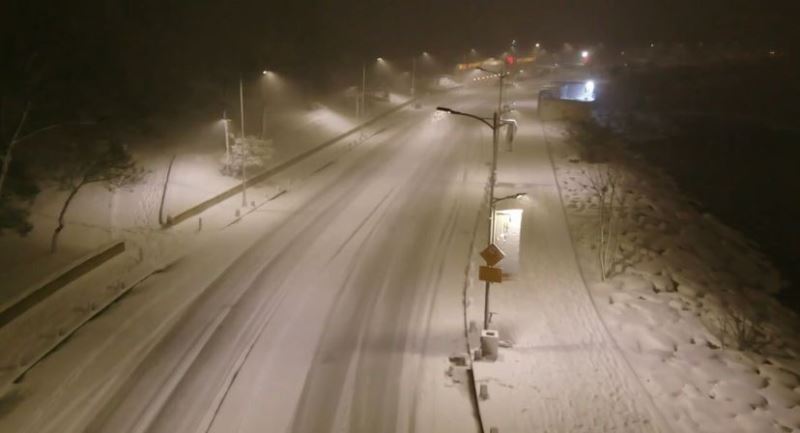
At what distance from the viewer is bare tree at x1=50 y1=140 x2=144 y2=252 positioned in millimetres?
27156

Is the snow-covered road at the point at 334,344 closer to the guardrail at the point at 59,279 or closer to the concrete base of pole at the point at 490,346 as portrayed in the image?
the concrete base of pole at the point at 490,346

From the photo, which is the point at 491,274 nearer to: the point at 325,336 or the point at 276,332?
the point at 325,336

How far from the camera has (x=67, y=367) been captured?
1691cm

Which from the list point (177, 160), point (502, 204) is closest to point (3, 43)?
point (177, 160)

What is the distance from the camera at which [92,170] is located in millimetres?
27266

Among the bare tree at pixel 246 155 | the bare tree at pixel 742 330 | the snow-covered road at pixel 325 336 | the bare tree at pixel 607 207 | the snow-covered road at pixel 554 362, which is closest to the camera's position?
the snow-covered road at pixel 554 362

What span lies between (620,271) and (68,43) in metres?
28.4

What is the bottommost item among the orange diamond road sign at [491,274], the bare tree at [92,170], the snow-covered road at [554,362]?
the snow-covered road at [554,362]

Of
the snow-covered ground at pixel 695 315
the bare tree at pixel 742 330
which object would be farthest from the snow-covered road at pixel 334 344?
the bare tree at pixel 742 330

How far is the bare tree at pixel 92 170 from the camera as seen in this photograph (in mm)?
27156

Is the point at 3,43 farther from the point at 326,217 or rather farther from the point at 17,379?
the point at 17,379

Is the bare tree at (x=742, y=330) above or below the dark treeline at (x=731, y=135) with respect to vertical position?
below

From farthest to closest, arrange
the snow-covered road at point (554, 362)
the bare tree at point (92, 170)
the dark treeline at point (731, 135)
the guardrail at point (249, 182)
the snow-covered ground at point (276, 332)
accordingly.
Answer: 1. the dark treeline at point (731, 135)
2. the guardrail at point (249, 182)
3. the bare tree at point (92, 170)
4. the snow-covered ground at point (276, 332)
5. the snow-covered road at point (554, 362)

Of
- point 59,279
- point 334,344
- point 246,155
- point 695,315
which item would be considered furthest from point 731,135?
point 59,279
